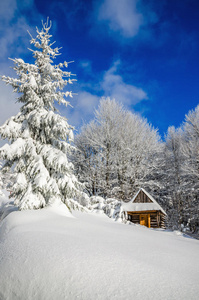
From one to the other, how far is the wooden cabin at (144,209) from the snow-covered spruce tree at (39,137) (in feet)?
31.8

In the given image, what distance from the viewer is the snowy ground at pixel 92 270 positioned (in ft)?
5.75

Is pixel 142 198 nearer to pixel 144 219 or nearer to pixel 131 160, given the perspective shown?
pixel 144 219

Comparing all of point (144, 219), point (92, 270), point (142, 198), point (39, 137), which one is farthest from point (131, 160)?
point (92, 270)

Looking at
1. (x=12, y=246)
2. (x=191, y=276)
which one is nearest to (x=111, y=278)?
(x=191, y=276)

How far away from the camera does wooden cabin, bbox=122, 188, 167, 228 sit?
16172 millimetres

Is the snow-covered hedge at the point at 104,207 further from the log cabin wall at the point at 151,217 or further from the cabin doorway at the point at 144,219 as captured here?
the cabin doorway at the point at 144,219

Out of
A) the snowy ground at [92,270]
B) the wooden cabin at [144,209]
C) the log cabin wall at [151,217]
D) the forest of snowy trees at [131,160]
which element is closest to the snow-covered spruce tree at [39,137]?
the snowy ground at [92,270]

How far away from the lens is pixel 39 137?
8273 millimetres

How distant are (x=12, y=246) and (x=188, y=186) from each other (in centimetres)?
2128

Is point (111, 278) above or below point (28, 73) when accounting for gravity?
below

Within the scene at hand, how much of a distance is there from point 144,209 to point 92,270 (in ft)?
49.3

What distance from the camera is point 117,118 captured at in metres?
22.4

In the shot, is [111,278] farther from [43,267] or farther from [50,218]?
[50,218]

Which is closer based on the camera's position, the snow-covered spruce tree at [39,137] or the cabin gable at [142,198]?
the snow-covered spruce tree at [39,137]
